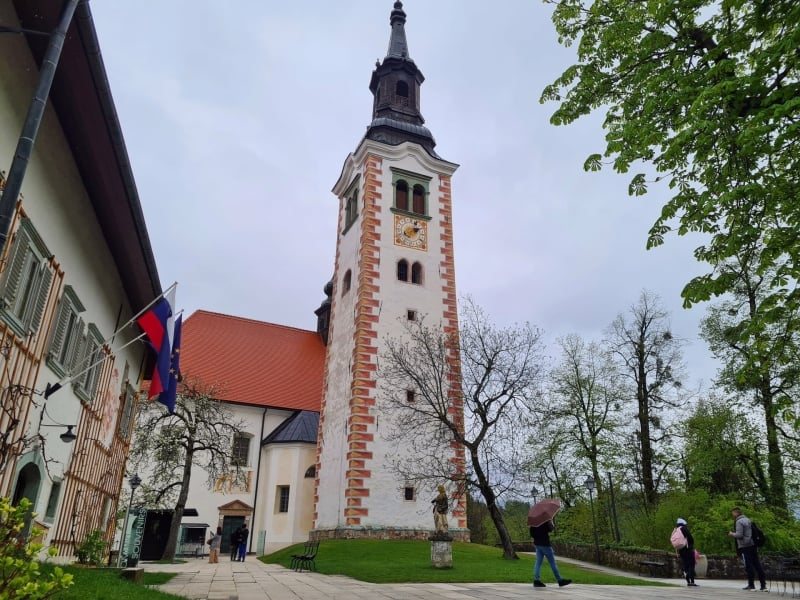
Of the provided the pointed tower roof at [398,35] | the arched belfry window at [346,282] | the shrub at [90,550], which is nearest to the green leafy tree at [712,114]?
the shrub at [90,550]

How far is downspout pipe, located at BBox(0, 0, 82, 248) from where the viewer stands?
4590mm

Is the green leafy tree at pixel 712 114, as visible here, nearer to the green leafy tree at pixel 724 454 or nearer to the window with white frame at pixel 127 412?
the window with white frame at pixel 127 412

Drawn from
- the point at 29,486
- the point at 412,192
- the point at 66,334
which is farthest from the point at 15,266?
the point at 412,192

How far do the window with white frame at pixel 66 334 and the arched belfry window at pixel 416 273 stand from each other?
20.0 meters

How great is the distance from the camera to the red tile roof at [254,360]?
124 ft

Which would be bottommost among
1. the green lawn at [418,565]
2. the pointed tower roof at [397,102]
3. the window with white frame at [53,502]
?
the green lawn at [418,565]

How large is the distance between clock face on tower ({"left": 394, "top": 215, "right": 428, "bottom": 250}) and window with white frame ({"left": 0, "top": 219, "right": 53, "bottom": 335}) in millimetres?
22301

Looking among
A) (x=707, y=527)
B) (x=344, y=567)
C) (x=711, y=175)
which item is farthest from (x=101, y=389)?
→ (x=707, y=527)

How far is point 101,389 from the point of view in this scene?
1291 centimetres

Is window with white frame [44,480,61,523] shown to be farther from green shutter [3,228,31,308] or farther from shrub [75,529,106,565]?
green shutter [3,228,31,308]

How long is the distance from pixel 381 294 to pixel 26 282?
822 inches

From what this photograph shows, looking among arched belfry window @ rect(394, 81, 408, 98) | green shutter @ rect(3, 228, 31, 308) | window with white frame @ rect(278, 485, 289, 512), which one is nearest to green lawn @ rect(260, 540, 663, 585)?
window with white frame @ rect(278, 485, 289, 512)

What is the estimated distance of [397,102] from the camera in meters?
35.8

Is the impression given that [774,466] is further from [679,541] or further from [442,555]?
[442,555]
